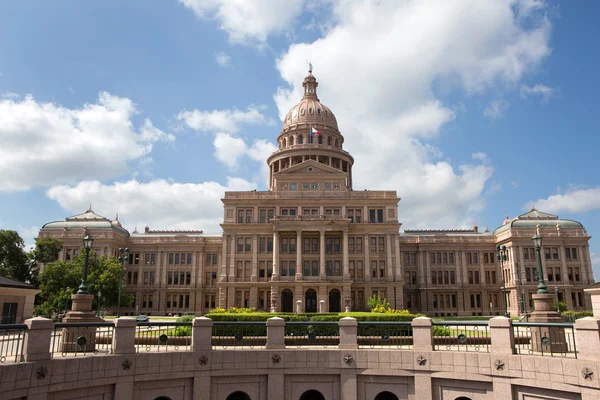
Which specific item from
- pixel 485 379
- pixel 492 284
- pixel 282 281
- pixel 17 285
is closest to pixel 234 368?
pixel 485 379

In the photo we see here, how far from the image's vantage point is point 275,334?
1939cm

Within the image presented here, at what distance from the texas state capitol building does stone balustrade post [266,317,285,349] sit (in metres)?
45.0

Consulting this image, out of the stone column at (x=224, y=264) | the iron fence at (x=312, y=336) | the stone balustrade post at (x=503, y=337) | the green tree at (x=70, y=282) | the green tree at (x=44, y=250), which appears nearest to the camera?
the stone balustrade post at (x=503, y=337)

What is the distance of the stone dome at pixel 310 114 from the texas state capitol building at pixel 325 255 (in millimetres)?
6866

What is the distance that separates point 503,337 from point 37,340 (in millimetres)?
16654

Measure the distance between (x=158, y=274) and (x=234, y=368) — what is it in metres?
71.8

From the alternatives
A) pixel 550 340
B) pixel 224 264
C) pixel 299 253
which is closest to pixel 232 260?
pixel 224 264

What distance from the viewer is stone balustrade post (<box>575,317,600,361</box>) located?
49.9 feet

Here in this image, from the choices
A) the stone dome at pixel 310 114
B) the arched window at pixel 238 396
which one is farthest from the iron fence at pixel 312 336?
the stone dome at pixel 310 114

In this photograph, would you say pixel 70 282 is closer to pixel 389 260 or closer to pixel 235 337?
pixel 235 337

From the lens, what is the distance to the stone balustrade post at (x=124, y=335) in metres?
17.5

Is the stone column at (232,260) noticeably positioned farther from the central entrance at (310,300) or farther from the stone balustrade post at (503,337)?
the stone balustrade post at (503,337)

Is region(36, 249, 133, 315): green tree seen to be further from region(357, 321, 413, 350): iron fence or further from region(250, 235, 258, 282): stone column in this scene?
region(357, 321, 413, 350): iron fence

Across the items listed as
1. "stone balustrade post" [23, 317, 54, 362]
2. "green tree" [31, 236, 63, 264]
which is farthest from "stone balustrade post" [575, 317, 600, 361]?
"green tree" [31, 236, 63, 264]
